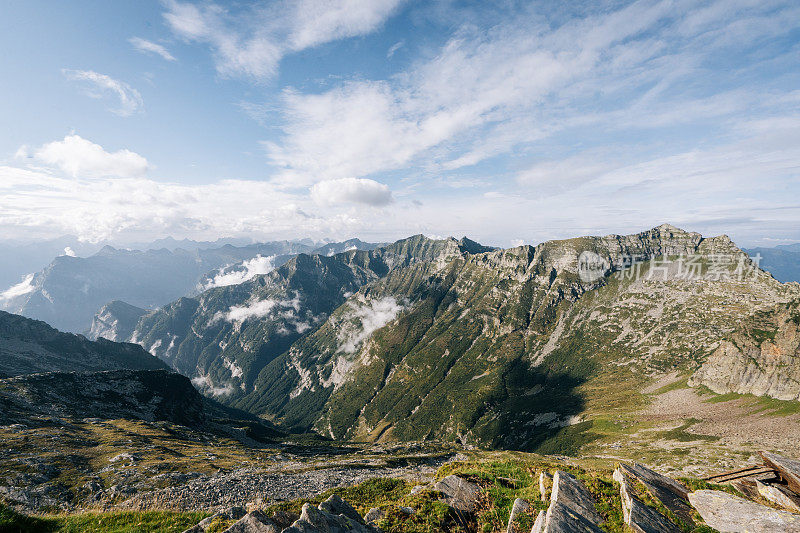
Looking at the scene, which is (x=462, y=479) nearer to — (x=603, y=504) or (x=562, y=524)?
(x=603, y=504)

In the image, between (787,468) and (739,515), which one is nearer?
(739,515)

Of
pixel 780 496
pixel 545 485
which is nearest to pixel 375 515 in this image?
pixel 545 485

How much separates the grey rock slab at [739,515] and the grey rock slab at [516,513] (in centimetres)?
904

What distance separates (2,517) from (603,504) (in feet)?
94.8

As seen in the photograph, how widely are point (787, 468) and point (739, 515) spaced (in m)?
7.31

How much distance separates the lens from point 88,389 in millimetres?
121188

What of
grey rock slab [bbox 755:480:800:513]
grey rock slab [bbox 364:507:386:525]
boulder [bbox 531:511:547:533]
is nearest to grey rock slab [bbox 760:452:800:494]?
grey rock slab [bbox 755:480:800:513]

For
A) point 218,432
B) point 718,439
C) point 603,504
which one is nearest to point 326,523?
point 603,504

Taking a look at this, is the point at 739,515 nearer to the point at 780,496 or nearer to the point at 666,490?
the point at 666,490

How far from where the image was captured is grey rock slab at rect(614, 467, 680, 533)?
15.0 metres

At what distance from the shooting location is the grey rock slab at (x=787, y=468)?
59.1 ft

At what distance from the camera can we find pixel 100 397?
121250 millimetres

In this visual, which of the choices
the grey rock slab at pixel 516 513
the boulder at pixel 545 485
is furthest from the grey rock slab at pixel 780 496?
the grey rock slab at pixel 516 513

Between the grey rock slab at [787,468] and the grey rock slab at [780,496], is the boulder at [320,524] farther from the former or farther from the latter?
the grey rock slab at [787,468]
